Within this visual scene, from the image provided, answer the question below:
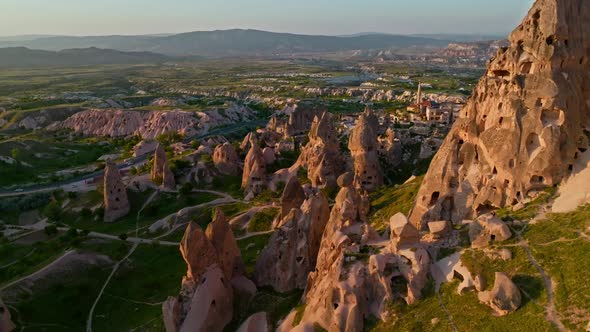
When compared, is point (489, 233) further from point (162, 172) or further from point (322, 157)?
point (162, 172)

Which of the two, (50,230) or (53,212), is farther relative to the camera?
(53,212)

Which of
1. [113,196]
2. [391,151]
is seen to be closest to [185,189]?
[113,196]

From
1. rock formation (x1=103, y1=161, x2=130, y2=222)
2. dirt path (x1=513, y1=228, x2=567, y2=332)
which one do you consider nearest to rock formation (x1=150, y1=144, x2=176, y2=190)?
rock formation (x1=103, y1=161, x2=130, y2=222)

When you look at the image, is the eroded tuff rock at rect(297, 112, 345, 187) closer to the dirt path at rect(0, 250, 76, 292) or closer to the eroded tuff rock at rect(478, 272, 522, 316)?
the dirt path at rect(0, 250, 76, 292)

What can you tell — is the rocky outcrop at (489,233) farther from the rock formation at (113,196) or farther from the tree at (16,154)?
the tree at (16,154)

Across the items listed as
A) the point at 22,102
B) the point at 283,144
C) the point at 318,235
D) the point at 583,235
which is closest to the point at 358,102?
the point at 283,144

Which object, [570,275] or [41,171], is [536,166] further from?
[41,171]
